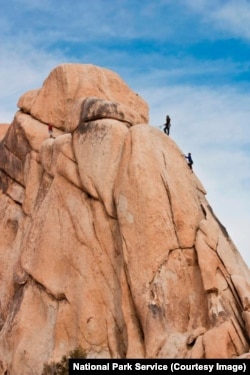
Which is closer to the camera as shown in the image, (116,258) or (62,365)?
(62,365)

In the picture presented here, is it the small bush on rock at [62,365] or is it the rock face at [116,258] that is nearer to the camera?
the rock face at [116,258]

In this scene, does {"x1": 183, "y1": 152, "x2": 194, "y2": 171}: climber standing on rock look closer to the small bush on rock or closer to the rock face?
the rock face

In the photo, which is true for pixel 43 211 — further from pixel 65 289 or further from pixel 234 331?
pixel 234 331

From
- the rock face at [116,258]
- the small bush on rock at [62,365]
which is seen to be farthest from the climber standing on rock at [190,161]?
the small bush on rock at [62,365]

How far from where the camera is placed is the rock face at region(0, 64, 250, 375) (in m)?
31.4

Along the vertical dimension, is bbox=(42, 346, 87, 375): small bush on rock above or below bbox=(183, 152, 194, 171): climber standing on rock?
below

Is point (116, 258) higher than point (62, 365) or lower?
higher

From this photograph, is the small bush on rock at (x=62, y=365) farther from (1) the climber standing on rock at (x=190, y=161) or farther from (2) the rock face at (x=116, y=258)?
(1) the climber standing on rock at (x=190, y=161)

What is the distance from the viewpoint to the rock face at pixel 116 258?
3142 cm

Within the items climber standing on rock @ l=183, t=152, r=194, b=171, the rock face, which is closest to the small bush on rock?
the rock face

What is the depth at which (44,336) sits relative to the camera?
36156mm

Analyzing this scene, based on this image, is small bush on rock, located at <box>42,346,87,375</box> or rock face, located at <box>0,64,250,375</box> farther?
small bush on rock, located at <box>42,346,87,375</box>

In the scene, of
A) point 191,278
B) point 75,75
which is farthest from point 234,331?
point 75,75

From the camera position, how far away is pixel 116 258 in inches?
1367
